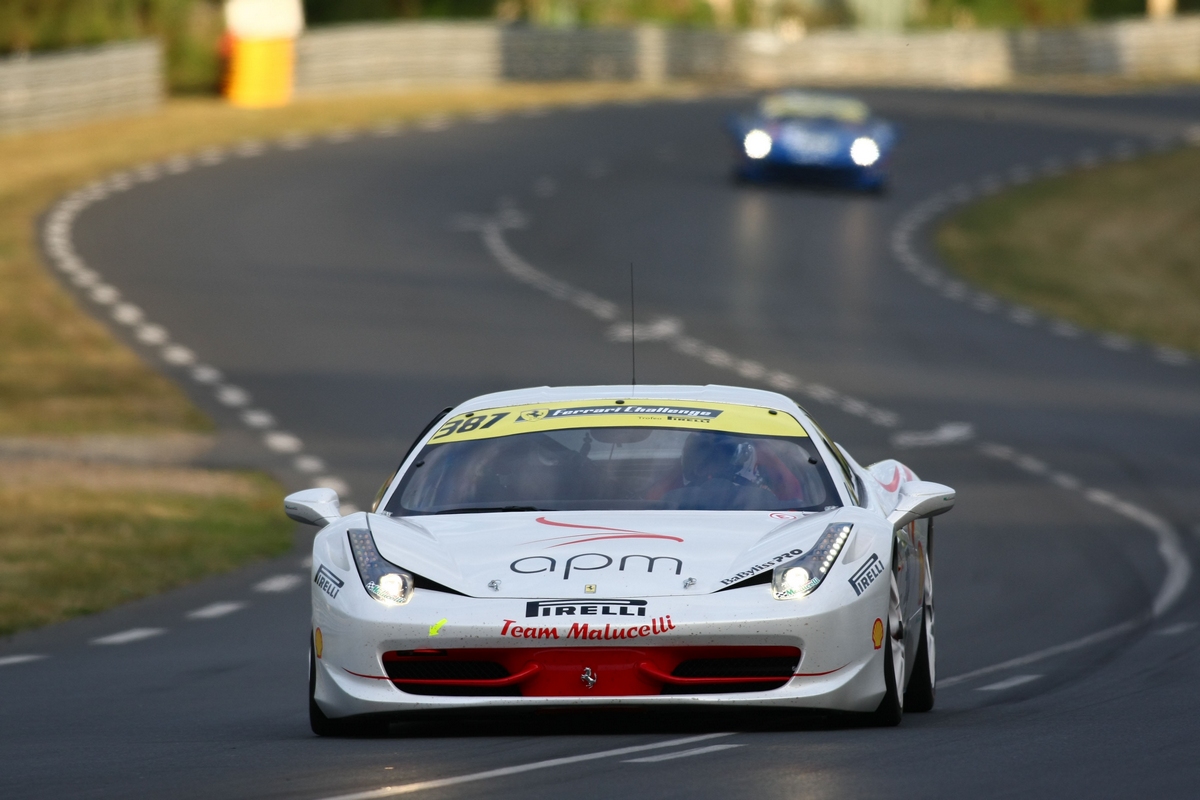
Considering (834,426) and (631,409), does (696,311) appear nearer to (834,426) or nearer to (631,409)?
(834,426)

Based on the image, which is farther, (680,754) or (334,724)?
(334,724)

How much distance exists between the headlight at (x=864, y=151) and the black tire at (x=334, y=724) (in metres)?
29.7

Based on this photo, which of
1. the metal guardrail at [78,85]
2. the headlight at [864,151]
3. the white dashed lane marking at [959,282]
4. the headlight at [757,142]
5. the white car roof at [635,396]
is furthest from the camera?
the metal guardrail at [78,85]

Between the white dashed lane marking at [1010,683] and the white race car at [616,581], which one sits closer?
the white race car at [616,581]

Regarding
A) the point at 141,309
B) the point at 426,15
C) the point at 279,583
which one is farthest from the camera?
the point at 426,15

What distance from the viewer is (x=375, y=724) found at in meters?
7.69

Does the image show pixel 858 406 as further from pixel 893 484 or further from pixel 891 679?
pixel 891 679

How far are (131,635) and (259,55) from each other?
3652 centimetres

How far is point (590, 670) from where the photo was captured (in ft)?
23.7

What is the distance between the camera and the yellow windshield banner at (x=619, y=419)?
8.52 meters

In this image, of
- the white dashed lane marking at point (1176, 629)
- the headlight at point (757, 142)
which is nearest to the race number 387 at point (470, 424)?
the white dashed lane marking at point (1176, 629)

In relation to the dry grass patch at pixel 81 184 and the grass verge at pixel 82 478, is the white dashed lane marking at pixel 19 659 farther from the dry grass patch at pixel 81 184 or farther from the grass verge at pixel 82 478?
the dry grass patch at pixel 81 184

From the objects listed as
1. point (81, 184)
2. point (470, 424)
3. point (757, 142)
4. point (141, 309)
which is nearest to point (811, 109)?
point (757, 142)

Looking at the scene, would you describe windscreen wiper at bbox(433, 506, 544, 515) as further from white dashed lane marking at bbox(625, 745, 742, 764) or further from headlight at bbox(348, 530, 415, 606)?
white dashed lane marking at bbox(625, 745, 742, 764)
